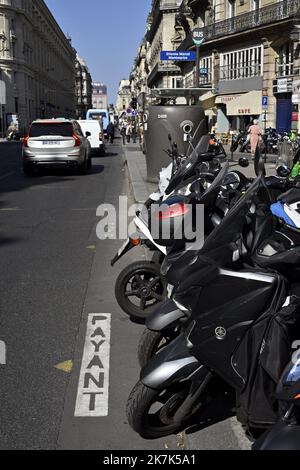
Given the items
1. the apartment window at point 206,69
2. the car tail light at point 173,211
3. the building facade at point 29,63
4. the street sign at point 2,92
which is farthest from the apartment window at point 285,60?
the street sign at point 2,92

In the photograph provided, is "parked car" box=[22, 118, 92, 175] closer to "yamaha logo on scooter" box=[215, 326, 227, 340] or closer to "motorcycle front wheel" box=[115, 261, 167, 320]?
"motorcycle front wheel" box=[115, 261, 167, 320]

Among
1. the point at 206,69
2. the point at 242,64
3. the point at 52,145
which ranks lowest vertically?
the point at 52,145

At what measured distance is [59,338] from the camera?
4.42 m

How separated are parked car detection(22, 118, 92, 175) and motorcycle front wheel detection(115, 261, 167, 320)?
12.4m

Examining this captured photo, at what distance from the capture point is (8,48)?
3526 inches

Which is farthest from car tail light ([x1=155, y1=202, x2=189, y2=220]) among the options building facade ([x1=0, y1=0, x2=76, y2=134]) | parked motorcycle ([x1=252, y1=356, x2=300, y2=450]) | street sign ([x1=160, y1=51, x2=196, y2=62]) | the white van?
building facade ([x1=0, y1=0, x2=76, y2=134])

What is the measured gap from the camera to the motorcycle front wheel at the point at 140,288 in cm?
484

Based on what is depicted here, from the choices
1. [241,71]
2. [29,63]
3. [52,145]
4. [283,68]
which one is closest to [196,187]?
[52,145]

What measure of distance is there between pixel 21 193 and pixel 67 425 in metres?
10.5

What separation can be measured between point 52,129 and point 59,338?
13.5m

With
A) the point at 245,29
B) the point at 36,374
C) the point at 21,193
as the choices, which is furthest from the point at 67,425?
the point at 245,29

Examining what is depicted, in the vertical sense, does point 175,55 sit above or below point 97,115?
above

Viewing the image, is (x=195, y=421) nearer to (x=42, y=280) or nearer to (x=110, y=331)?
(x=110, y=331)

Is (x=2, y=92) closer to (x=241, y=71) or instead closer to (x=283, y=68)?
(x=241, y=71)
